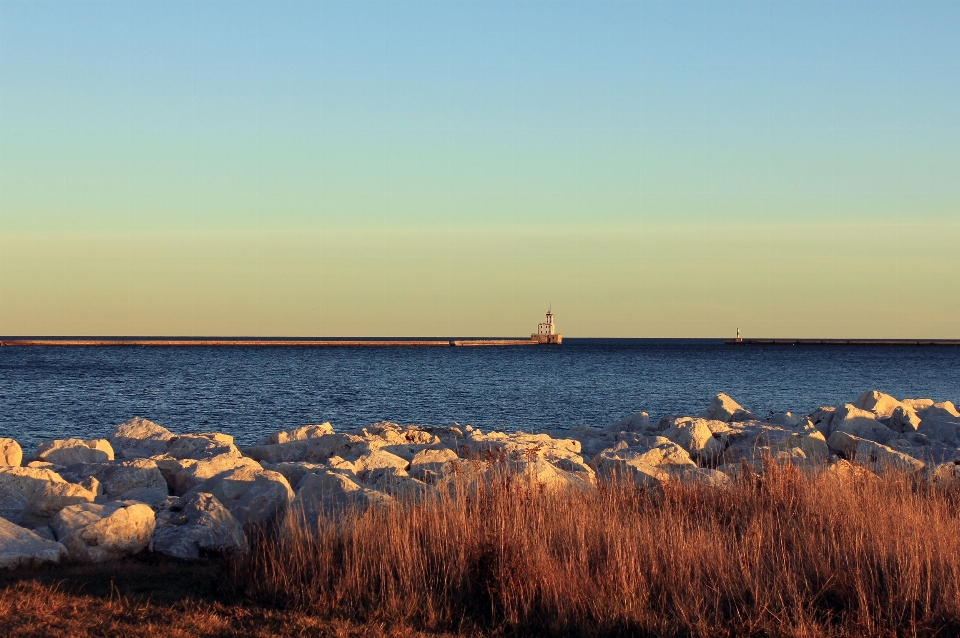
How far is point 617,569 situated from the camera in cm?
689

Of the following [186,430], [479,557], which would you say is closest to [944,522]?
[479,557]

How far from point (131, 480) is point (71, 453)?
12.6 ft

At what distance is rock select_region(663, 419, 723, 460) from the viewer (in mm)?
15375

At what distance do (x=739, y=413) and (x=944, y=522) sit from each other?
46.4 feet

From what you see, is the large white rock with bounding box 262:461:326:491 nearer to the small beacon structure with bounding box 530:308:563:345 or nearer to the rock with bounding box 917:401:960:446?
the rock with bounding box 917:401:960:446

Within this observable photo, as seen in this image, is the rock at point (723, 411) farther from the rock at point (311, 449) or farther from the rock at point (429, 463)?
the rock at point (429, 463)

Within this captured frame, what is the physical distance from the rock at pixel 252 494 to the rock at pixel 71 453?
14.4ft

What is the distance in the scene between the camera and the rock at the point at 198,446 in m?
14.1

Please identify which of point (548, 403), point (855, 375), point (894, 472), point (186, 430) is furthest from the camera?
point (855, 375)

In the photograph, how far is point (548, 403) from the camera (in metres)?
41.1

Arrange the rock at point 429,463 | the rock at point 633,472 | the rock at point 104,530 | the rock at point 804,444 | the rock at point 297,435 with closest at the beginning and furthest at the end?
the rock at point 104,530
the rock at point 633,472
the rock at point 429,463
the rock at point 804,444
the rock at point 297,435

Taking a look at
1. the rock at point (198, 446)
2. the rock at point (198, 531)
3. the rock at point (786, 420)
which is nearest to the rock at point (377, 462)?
the rock at point (198, 446)

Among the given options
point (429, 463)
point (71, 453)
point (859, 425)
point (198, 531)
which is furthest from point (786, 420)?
point (198, 531)

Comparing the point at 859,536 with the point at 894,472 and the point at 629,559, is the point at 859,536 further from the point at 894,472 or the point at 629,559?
the point at 894,472
